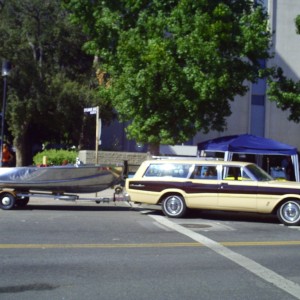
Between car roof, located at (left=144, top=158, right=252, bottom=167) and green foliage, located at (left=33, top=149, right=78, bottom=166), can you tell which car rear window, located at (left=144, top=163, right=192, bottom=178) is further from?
green foliage, located at (left=33, top=149, right=78, bottom=166)

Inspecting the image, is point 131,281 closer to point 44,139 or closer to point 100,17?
point 100,17

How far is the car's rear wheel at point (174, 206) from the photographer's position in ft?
47.3

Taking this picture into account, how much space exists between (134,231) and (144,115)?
7.29 m

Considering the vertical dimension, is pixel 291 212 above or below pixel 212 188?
below

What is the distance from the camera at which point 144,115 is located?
1864 centimetres

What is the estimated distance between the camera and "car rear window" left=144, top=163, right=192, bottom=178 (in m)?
14.5

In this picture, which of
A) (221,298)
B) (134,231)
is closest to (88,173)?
(134,231)

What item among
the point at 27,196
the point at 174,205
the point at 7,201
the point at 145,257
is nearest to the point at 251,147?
the point at 174,205

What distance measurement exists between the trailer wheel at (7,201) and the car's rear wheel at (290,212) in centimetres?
711

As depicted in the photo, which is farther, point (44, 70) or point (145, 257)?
point (44, 70)

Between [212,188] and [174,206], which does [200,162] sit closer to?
[212,188]

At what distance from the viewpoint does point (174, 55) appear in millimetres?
18109

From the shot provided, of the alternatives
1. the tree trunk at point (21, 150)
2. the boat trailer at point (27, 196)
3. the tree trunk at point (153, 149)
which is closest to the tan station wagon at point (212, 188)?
the boat trailer at point (27, 196)

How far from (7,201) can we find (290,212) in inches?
295
